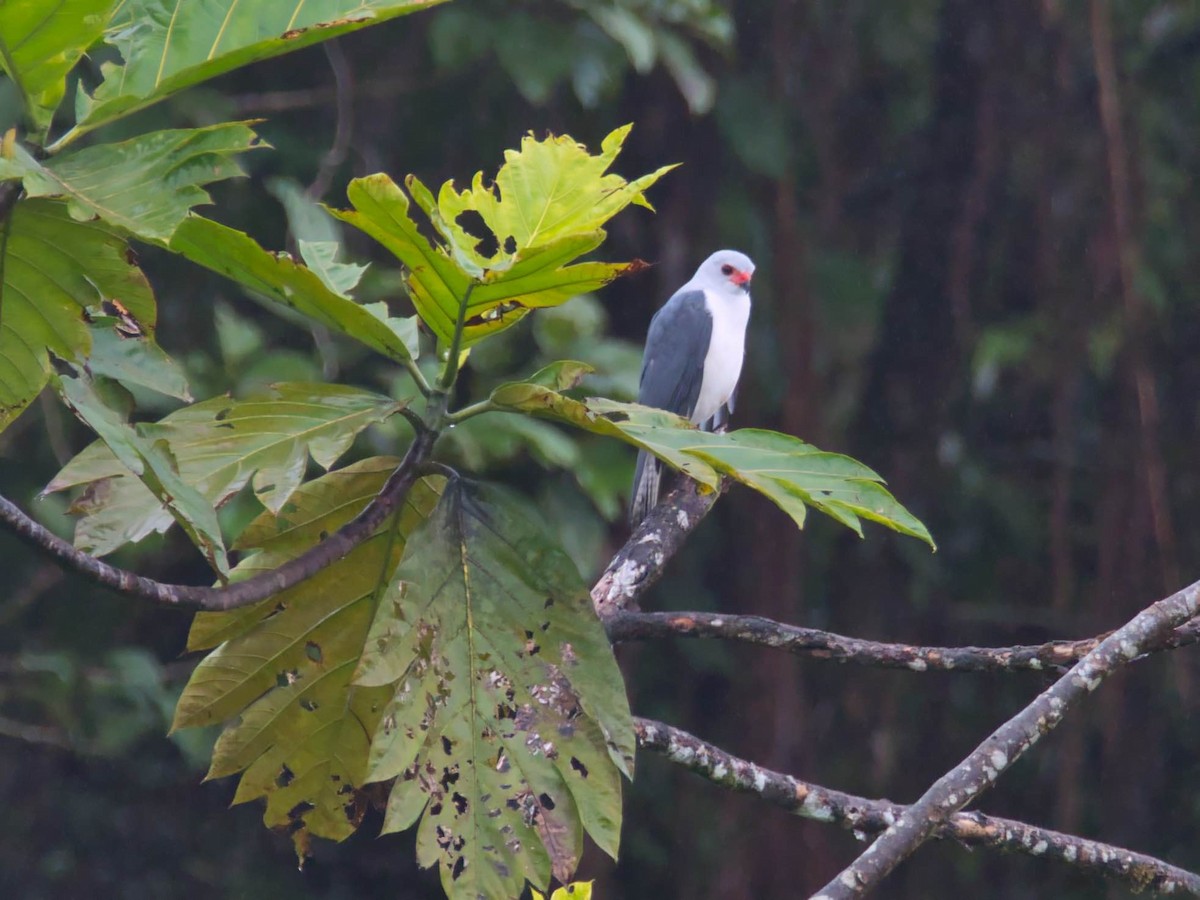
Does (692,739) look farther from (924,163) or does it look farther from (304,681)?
(924,163)

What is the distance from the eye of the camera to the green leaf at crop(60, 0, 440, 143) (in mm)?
1157

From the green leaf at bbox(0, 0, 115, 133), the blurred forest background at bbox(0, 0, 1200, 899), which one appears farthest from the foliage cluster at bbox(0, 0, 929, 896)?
the blurred forest background at bbox(0, 0, 1200, 899)

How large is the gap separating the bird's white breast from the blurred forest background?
1.31ft

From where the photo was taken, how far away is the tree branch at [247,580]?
3.65ft

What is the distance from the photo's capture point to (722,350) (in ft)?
13.2

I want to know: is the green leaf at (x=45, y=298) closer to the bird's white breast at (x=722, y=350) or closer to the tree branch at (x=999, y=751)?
the tree branch at (x=999, y=751)

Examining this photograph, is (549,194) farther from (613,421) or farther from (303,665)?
(303,665)

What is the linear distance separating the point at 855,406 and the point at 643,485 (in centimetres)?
155

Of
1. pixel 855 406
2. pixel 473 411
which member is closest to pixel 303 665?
pixel 473 411

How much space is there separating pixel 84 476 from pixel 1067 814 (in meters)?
3.76

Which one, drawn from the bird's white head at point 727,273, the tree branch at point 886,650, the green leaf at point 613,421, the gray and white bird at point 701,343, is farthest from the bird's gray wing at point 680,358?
the green leaf at point 613,421

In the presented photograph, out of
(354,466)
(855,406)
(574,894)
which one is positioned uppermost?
(354,466)

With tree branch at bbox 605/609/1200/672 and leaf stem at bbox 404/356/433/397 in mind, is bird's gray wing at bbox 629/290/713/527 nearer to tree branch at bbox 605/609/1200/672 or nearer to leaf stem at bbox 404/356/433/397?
tree branch at bbox 605/609/1200/672

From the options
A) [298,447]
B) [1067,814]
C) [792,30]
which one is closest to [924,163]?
[792,30]
